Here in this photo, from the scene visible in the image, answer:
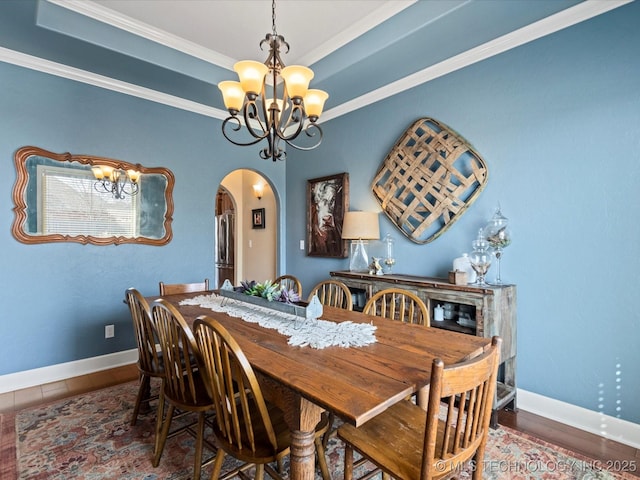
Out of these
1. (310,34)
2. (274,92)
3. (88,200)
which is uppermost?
(310,34)

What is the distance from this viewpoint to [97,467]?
1.75m

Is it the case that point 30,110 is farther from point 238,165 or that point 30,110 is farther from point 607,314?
point 607,314

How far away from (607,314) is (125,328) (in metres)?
4.00

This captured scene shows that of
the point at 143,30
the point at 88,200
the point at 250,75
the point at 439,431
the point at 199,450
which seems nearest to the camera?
the point at 439,431

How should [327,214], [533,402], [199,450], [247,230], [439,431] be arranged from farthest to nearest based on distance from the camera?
[247,230] < [327,214] < [533,402] < [199,450] < [439,431]

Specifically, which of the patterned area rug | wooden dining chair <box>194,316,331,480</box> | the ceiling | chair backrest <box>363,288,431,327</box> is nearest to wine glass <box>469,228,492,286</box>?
chair backrest <box>363,288,431,327</box>

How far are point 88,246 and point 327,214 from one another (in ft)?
8.06

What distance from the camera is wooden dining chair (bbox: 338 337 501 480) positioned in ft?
3.14

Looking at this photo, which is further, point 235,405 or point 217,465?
point 217,465

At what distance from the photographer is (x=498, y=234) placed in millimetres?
2396

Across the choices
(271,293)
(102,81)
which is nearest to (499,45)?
(271,293)

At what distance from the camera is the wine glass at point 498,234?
2389mm

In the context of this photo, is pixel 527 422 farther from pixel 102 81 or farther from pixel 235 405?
pixel 102 81

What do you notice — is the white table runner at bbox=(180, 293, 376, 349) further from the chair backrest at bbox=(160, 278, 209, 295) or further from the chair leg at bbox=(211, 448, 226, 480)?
the chair backrest at bbox=(160, 278, 209, 295)
